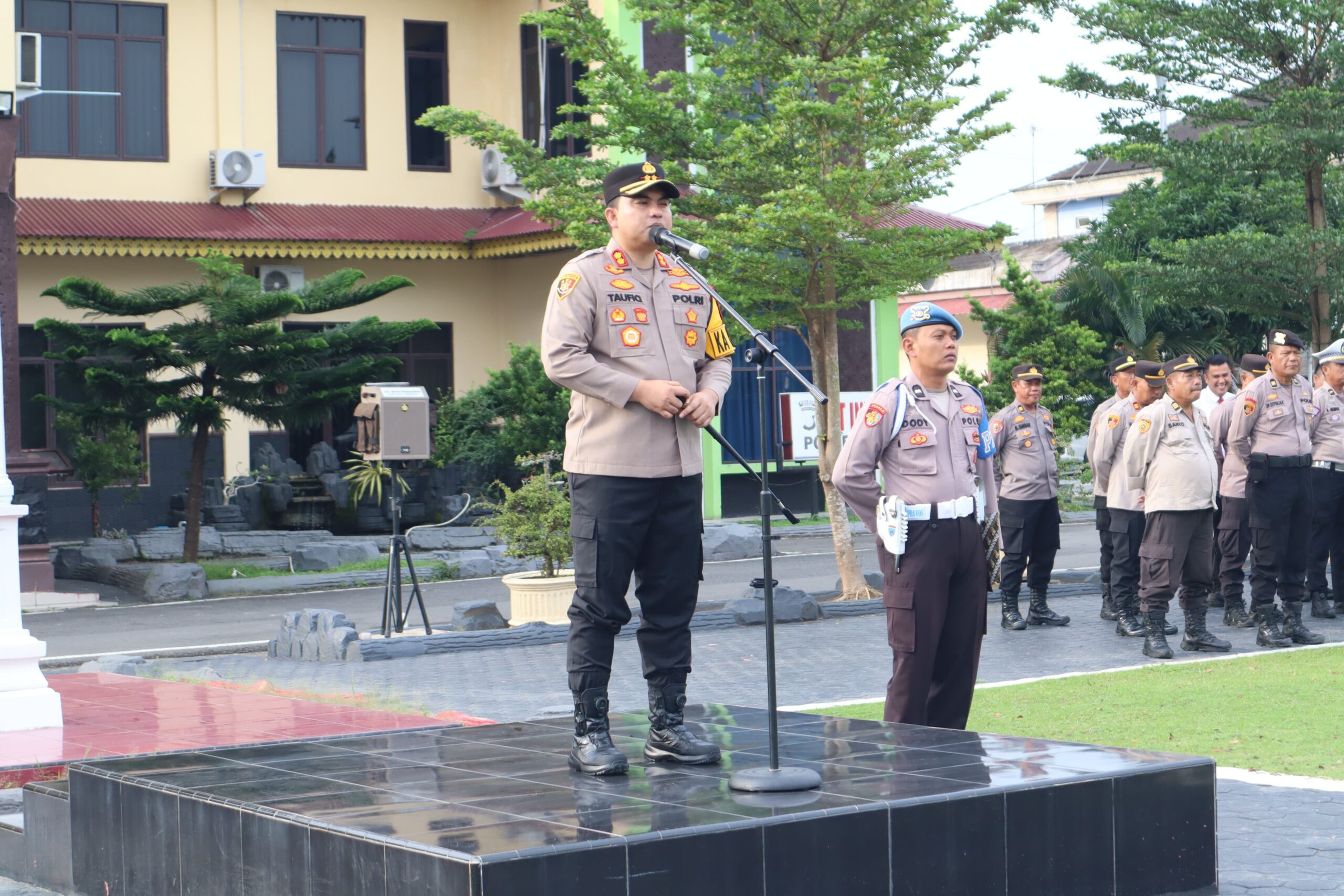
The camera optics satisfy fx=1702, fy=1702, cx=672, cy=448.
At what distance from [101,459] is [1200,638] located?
16.1m

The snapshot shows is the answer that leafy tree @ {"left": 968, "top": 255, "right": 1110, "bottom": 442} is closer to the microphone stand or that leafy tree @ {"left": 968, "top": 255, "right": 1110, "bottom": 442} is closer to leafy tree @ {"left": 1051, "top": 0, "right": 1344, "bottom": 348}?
leafy tree @ {"left": 1051, "top": 0, "right": 1344, "bottom": 348}

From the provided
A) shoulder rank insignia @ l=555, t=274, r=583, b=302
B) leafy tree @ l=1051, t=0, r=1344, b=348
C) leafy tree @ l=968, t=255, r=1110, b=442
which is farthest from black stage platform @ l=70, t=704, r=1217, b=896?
leafy tree @ l=968, t=255, r=1110, b=442

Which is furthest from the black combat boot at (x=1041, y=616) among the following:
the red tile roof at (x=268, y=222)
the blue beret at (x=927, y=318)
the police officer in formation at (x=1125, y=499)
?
the red tile roof at (x=268, y=222)

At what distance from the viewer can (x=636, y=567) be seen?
5965 mm

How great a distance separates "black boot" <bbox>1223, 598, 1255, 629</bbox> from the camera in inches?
527

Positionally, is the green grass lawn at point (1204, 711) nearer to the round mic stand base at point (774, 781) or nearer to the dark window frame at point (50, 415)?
the round mic stand base at point (774, 781)

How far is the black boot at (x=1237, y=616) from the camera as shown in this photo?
527 inches

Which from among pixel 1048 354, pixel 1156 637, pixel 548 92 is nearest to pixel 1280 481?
pixel 1156 637

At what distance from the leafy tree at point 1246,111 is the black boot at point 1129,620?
656 cm

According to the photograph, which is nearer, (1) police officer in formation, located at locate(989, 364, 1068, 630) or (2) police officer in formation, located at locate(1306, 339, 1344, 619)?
(2) police officer in formation, located at locate(1306, 339, 1344, 619)

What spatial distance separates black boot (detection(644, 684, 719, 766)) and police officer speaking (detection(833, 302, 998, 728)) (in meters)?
1.27

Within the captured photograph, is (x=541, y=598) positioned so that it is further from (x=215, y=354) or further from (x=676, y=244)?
Answer: (x=676, y=244)

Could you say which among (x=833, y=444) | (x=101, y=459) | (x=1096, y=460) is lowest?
(x=1096, y=460)

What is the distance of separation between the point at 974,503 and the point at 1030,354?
21015mm
